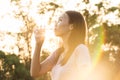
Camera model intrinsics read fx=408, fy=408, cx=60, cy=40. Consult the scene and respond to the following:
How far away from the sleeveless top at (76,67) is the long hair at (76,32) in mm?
62

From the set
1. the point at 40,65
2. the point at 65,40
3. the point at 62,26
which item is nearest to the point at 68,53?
the point at 65,40

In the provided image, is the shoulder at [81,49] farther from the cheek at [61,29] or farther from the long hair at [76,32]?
the cheek at [61,29]

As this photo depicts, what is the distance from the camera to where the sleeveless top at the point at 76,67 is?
3.59 meters

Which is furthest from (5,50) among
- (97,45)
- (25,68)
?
(97,45)

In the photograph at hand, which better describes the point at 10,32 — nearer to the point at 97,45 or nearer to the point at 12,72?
the point at 12,72

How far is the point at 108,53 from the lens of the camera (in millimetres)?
33906

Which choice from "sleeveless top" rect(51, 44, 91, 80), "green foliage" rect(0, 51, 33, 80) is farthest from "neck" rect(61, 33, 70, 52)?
"green foliage" rect(0, 51, 33, 80)

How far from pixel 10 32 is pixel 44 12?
10.6m

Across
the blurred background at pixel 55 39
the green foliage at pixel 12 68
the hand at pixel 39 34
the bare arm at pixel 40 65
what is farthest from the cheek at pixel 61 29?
the green foliage at pixel 12 68

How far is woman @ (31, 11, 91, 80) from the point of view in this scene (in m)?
3.68

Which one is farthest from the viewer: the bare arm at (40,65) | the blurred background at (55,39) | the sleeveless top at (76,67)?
the blurred background at (55,39)

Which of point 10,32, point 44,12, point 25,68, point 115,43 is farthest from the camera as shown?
point 25,68

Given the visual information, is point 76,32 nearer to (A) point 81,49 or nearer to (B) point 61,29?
(B) point 61,29

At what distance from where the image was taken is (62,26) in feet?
13.1
